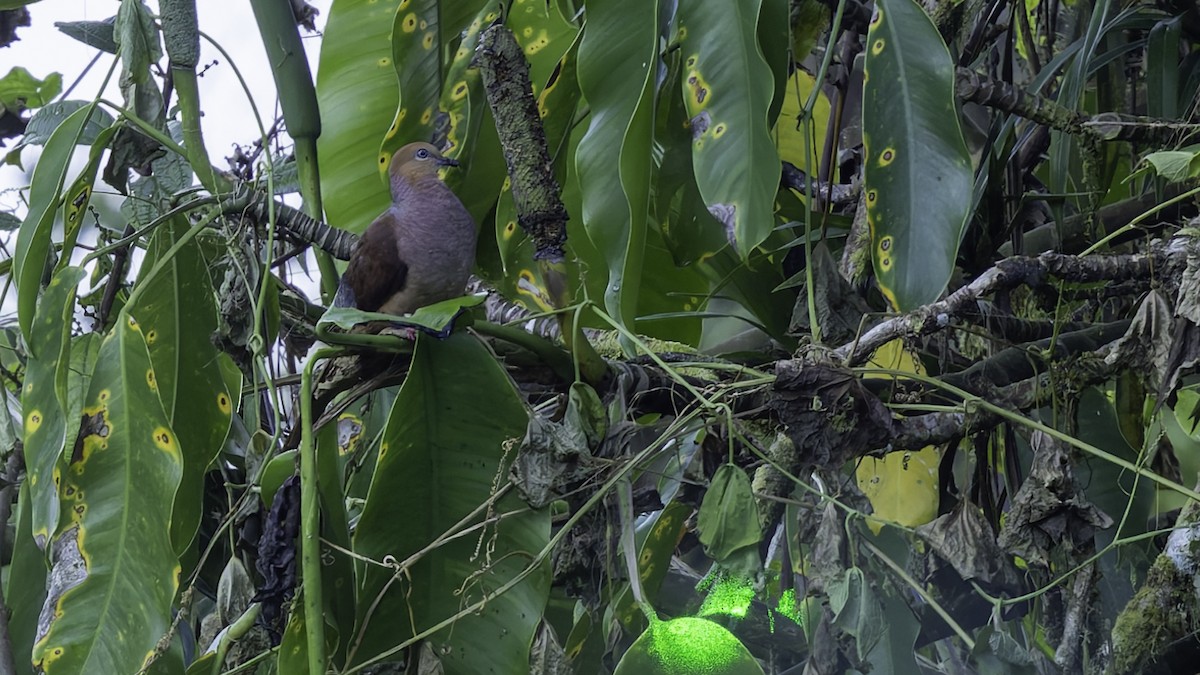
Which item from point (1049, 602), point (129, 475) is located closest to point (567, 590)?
point (129, 475)

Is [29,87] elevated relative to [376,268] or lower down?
elevated

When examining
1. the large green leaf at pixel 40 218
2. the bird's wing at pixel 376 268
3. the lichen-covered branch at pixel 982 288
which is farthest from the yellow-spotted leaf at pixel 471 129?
the lichen-covered branch at pixel 982 288

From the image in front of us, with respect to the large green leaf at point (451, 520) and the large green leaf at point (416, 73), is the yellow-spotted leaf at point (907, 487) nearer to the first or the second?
the large green leaf at point (416, 73)

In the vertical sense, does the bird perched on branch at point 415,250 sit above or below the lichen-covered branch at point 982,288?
above

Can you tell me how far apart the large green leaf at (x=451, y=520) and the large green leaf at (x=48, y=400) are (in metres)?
0.32

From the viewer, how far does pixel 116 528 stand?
1062mm

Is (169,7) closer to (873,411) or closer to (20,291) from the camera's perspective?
(20,291)

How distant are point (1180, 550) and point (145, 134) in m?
1.10

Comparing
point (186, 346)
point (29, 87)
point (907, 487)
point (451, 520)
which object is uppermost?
point (29, 87)

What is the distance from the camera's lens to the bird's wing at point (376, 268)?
1.37 meters

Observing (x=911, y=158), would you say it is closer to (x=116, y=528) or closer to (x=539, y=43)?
(x=539, y=43)

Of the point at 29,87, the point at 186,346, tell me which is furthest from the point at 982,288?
the point at 29,87

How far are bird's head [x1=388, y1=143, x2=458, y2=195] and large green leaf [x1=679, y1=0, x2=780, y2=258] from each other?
422 millimetres

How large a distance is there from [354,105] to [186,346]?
473 millimetres
